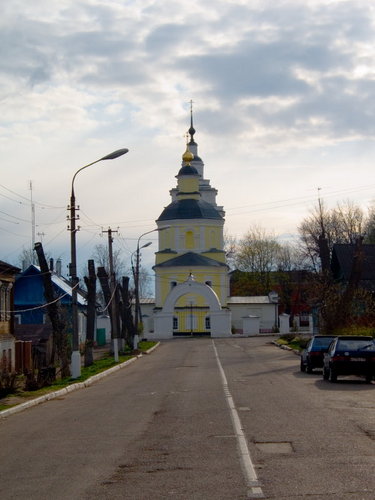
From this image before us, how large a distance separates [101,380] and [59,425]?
14.6 meters

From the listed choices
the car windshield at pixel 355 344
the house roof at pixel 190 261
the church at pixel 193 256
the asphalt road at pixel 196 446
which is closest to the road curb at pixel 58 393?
the asphalt road at pixel 196 446

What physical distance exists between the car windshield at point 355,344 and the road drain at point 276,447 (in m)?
13.4

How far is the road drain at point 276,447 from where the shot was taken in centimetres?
1097

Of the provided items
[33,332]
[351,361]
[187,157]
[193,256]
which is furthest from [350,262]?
[351,361]

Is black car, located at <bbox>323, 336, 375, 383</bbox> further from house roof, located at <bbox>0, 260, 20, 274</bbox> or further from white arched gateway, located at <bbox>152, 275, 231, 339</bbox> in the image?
white arched gateway, located at <bbox>152, 275, 231, 339</bbox>

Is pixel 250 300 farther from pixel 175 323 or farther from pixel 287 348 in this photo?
pixel 287 348

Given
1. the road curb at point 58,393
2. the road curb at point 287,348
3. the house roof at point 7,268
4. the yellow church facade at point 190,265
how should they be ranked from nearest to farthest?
the road curb at point 58,393 → the house roof at point 7,268 → the road curb at point 287,348 → the yellow church facade at point 190,265

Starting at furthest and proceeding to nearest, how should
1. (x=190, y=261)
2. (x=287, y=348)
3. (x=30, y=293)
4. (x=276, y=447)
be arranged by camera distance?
(x=190, y=261)
(x=30, y=293)
(x=287, y=348)
(x=276, y=447)

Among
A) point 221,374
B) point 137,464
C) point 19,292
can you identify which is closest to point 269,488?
point 137,464

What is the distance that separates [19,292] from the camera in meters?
63.0

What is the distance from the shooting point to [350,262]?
211 ft

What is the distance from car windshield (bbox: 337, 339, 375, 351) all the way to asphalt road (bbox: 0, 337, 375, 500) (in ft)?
8.98

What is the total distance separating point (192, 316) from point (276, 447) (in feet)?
231

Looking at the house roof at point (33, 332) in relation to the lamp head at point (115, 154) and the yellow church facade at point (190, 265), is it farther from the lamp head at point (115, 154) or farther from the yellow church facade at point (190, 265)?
the yellow church facade at point (190, 265)
